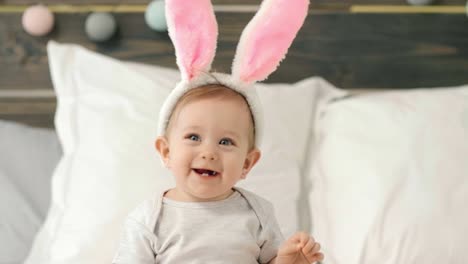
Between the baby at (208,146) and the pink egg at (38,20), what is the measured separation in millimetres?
876

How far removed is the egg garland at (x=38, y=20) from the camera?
1856 mm

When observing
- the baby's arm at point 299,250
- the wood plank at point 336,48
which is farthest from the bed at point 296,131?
the baby's arm at point 299,250

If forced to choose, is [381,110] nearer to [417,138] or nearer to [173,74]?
[417,138]

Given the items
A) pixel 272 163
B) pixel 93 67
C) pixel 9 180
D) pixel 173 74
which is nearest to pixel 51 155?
pixel 9 180

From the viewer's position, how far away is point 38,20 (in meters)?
1.86

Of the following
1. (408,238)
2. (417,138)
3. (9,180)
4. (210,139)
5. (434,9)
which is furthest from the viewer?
(434,9)

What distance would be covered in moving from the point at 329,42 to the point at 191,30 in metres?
0.88

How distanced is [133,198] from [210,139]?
0.43 metres

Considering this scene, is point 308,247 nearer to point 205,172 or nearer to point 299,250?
point 299,250

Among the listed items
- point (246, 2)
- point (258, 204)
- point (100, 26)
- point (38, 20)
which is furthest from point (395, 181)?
point (38, 20)

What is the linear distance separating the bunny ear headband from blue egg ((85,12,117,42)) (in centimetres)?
81

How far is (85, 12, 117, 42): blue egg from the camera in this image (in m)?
1.86

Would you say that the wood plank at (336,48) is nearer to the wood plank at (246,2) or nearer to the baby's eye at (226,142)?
the wood plank at (246,2)

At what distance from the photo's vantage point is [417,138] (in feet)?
4.98
